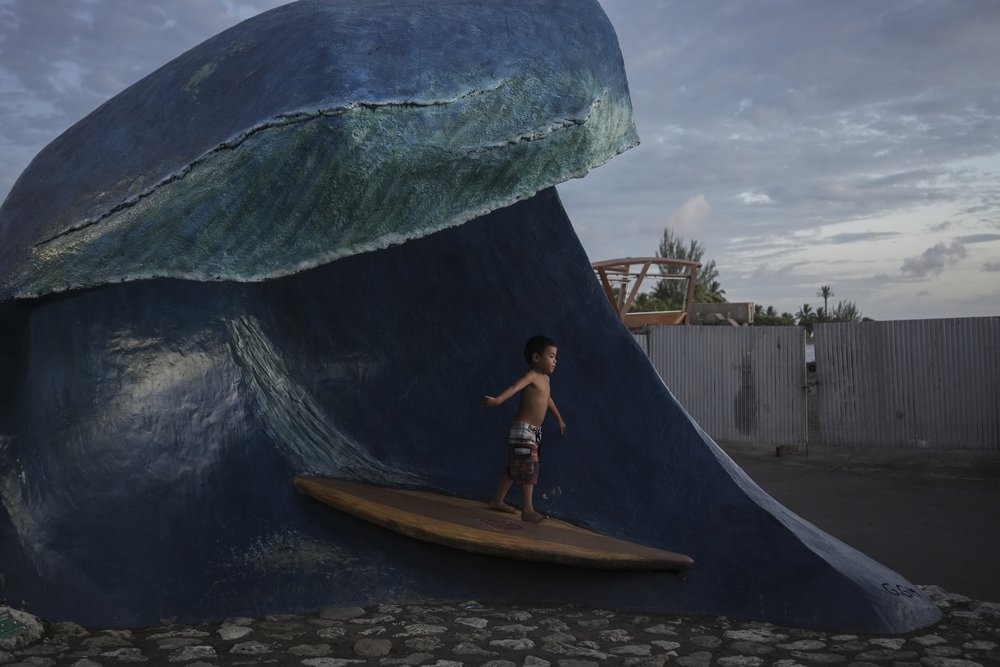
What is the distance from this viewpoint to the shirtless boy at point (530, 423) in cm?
417

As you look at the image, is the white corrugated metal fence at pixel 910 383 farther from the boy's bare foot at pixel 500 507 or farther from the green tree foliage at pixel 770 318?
the green tree foliage at pixel 770 318

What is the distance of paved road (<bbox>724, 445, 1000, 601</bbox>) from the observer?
5.42 metres

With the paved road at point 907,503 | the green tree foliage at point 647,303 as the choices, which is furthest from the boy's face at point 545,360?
the green tree foliage at point 647,303

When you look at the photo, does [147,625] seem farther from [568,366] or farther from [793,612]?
[793,612]

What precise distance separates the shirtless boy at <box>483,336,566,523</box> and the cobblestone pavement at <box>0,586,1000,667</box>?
593 millimetres

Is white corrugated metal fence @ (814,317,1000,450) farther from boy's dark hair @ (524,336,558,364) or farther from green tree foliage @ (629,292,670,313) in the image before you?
green tree foliage @ (629,292,670,313)

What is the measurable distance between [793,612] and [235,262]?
2.91 meters

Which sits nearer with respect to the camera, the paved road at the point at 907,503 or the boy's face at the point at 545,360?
the boy's face at the point at 545,360

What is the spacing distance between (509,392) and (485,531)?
638 millimetres

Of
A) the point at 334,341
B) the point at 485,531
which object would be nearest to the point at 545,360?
the point at 485,531

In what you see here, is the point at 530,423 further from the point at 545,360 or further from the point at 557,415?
the point at 545,360

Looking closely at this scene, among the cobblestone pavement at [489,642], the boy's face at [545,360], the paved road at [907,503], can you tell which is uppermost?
the boy's face at [545,360]

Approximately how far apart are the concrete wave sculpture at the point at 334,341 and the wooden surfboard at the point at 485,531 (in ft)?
0.57

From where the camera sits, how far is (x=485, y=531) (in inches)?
153
